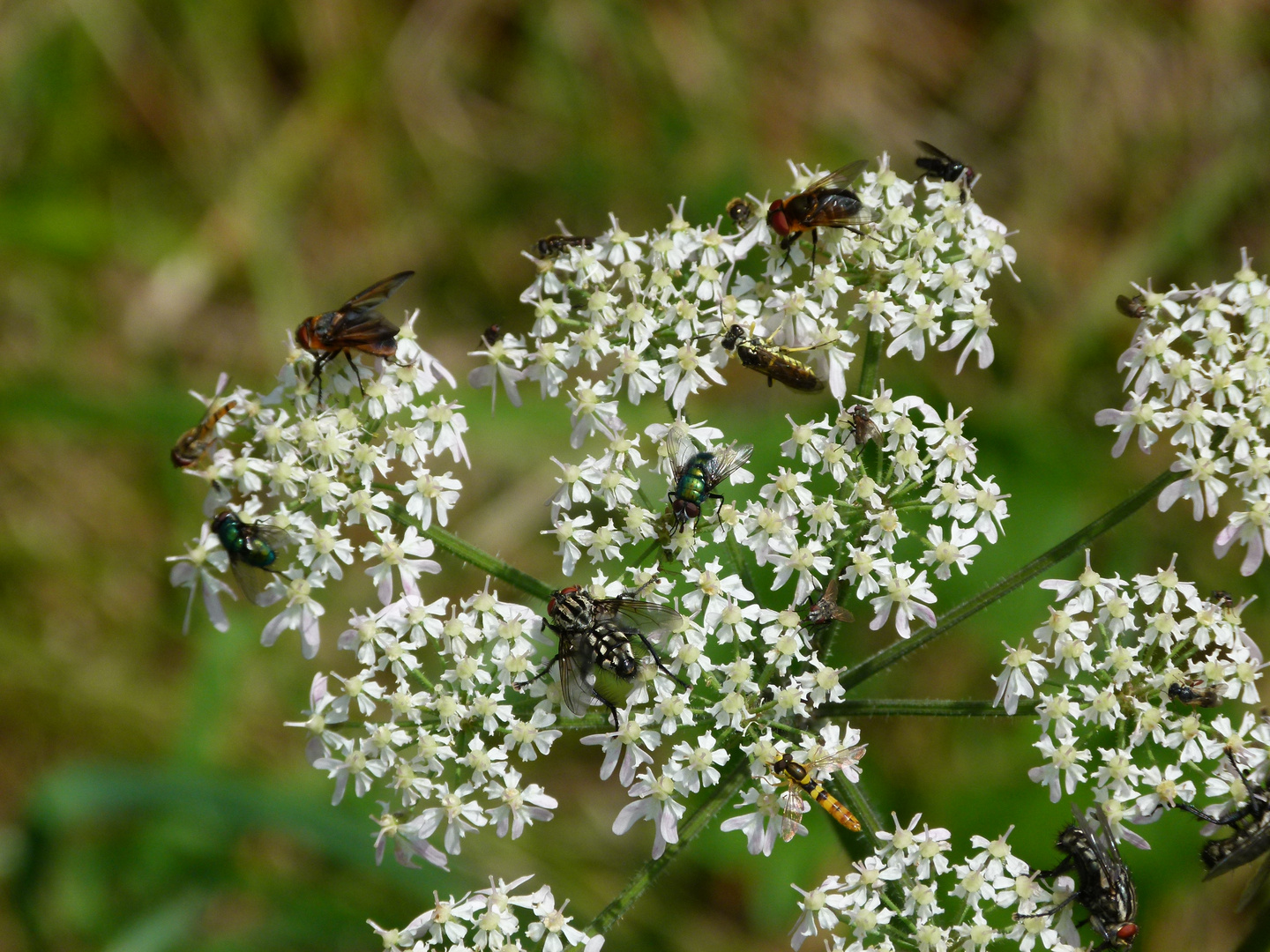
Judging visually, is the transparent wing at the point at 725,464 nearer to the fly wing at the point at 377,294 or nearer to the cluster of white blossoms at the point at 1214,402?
the cluster of white blossoms at the point at 1214,402

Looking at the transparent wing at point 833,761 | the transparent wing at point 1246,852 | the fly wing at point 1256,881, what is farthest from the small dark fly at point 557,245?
the fly wing at point 1256,881

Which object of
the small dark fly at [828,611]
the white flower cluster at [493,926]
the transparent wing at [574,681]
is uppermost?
the small dark fly at [828,611]

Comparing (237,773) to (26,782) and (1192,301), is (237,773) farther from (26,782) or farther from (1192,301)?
(1192,301)

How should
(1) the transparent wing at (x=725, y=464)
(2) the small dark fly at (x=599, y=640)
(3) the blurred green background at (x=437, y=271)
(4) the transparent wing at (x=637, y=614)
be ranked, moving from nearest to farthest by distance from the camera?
1. (2) the small dark fly at (x=599, y=640)
2. (4) the transparent wing at (x=637, y=614)
3. (1) the transparent wing at (x=725, y=464)
4. (3) the blurred green background at (x=437, y=271)

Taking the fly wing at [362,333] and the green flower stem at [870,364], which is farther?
the green flower stem at [870,364]

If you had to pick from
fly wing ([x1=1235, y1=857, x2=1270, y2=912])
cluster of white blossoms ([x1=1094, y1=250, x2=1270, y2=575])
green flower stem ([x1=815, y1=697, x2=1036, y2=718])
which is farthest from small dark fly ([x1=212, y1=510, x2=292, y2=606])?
fly wing ([x1=1235, y1=857, x2=1270, y2=912])

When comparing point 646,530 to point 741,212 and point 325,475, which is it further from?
point 741,212

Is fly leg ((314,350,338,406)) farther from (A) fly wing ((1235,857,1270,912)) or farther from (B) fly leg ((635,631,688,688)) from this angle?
(A) fly wing ((1235,857,1270,912))
